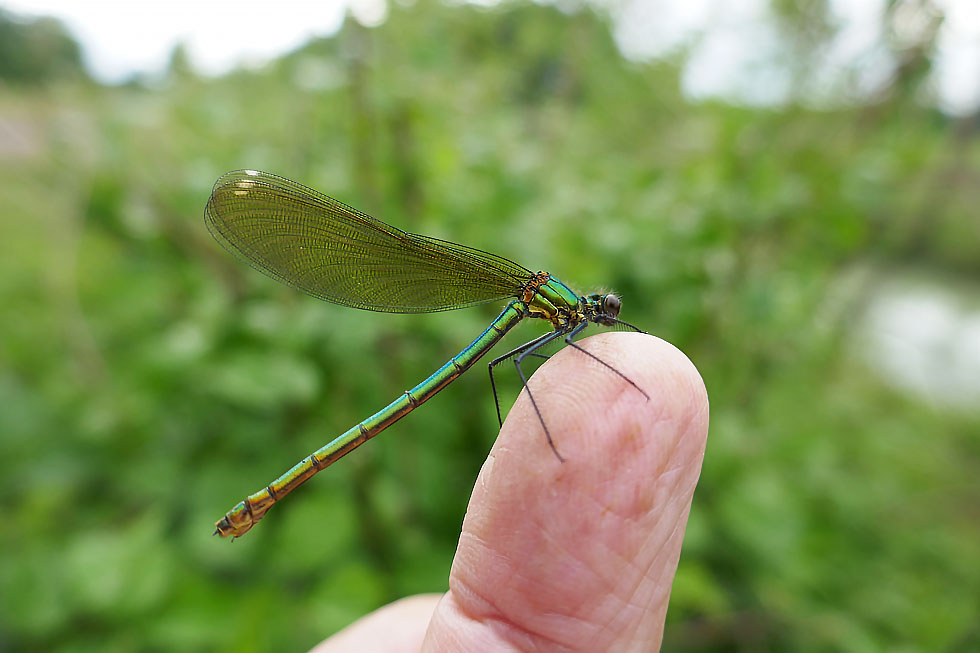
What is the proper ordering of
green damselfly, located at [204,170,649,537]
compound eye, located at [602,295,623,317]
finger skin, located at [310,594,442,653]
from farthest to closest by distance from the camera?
compound eye, located at [602,295,623,317]
green damselfly, located at [204,170,649,537]
finger skin, located at [310,594,442,653]

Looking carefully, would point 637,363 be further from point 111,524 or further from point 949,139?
point 949,139

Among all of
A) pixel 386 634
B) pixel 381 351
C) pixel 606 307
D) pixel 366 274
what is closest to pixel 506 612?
pixel 386 634

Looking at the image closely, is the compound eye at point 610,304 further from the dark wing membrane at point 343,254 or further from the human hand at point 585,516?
the human hand at point 585,516

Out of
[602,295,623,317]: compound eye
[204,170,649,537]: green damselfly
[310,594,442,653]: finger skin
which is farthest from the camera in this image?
[602,295,623,317]: compound eye

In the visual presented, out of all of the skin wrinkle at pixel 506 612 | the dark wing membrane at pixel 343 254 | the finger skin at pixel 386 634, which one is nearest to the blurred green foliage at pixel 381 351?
the dark wing membrane at pixel 343 254

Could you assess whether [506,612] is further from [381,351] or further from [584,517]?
[381,351]

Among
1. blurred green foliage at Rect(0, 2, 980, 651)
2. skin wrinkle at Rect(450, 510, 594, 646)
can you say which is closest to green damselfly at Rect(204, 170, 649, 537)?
blurred green foliage at Rect(0, 2, 980, 651)

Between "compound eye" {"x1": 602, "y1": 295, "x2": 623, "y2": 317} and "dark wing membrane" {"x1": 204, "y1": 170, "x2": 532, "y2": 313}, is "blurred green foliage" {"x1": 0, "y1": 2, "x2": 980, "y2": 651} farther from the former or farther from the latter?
"compound eye" {"x1": 602, "y1": 295, "x2": 623, "y2": 317}

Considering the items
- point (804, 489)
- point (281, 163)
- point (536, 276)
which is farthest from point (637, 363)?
point (804, 489)
